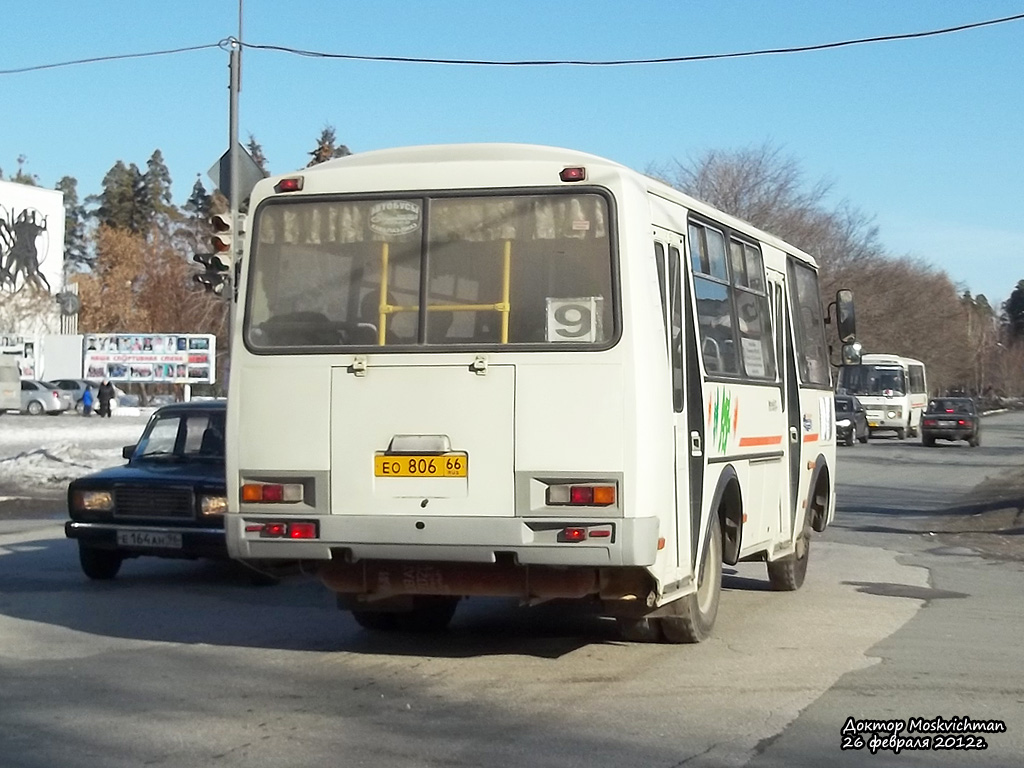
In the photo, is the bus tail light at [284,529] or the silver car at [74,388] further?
the silver car at [74,388]

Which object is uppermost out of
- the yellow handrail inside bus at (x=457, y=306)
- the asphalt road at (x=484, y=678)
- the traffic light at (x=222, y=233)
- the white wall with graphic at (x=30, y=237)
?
the white wall with graphic at (x=30, y=237)

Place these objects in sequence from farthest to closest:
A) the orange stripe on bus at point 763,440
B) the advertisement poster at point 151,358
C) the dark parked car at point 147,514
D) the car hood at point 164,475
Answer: the advertisement poster at point 151,358
the car hood at point 164,475
the dark parked car at point 147,514
the orange stripe on bus at point 763,440

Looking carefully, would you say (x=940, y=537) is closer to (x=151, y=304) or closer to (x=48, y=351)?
(x=48, y=351)

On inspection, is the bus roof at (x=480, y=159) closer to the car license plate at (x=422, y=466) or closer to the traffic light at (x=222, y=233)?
the car license plate at (x=422, y=466)

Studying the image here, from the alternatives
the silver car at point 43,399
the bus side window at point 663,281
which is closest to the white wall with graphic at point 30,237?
the silver car at point 43,399

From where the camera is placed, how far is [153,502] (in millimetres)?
12711

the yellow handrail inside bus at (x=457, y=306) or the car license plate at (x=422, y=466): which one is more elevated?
the yellow handrail inside bus at (x=457, y=306)

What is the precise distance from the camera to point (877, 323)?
74.6m

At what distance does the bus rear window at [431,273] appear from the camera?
8.41 m

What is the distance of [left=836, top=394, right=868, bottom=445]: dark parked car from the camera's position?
4647 centimetres

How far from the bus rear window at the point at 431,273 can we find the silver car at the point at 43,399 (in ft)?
180

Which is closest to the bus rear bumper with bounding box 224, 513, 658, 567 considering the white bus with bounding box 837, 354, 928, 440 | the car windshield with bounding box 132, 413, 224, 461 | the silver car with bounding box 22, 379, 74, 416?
the car windshield with bounding box 132, 413, 224, 461

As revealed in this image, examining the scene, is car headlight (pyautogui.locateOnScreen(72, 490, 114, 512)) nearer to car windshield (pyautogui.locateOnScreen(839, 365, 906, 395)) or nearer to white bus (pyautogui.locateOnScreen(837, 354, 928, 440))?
white bus (pyautogui.locateOnScreen(837, 354, 928, 440))

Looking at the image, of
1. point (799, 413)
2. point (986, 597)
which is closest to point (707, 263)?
point (799, 413)
